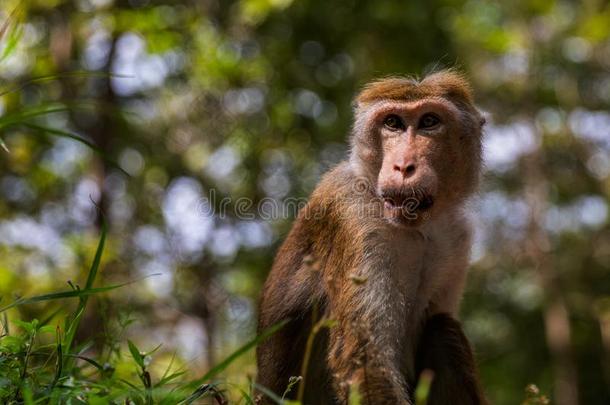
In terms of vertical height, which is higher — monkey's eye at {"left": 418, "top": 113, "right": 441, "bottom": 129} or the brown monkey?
monkey's eye at {"left": 418, "top": 113, "right": 441, "bottom": 129}

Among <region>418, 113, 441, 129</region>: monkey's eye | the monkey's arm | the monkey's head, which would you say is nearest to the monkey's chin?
the monkey's head

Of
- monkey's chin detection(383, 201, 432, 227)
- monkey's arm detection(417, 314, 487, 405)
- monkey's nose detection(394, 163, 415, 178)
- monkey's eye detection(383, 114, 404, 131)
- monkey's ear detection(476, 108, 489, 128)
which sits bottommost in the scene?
monkey's arm detection(417, 314, 487, 405)

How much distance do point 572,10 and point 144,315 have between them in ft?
41.8

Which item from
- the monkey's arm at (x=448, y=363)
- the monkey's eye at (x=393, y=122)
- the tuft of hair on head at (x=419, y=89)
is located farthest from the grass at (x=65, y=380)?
the tuft of hair on head at (x=419, y=89)

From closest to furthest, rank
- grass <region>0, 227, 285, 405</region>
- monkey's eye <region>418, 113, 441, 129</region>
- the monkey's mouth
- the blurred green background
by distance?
1. grass <region>0, 227, 285, 405</region>
2. the monkey's mouth
3. monkey's eye <region>418, 113, 441, 129</region>
4. the blurred green background

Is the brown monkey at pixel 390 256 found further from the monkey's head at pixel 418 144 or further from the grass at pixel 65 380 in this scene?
the grass at pixel 65 380

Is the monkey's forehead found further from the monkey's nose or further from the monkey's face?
the monkey's nose

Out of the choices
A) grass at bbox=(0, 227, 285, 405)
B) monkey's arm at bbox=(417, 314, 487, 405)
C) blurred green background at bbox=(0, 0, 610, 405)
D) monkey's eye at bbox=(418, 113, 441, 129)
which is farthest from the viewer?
blurred green background at bbox=(0, 0, 610, 405)

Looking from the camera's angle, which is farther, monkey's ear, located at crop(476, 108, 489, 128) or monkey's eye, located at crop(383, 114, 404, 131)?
monkey's ear, located at crop(476, 108, 489, 128)

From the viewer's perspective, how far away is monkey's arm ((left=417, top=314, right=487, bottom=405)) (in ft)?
15.9

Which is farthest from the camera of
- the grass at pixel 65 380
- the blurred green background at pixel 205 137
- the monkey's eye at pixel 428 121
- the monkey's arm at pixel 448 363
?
the blurred green background at pixel 205 137

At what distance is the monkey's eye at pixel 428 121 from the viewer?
16.7 ft

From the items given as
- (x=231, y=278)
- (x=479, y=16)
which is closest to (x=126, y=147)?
(x=231, y=278)

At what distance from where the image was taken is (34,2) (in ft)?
33.6
